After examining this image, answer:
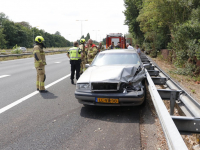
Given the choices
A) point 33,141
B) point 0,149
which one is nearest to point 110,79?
point 33,141

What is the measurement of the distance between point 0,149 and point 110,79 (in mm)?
2602

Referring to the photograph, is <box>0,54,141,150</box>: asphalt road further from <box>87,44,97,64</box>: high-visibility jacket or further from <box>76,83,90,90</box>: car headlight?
<box>87,44,97,64</box>: high-visibility jacket

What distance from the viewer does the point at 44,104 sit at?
5496 millimetres

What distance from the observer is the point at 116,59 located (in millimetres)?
6328

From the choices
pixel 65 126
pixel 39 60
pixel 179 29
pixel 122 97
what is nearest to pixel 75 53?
pixel 39 60

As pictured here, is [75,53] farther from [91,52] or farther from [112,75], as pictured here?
[112,75]

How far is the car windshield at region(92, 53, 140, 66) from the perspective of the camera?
617 cm

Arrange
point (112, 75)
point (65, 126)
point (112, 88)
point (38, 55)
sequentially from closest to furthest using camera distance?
1. point (65, 126)
2. point (112, 88)
3. point (112, 75)
4. point (38, 55)

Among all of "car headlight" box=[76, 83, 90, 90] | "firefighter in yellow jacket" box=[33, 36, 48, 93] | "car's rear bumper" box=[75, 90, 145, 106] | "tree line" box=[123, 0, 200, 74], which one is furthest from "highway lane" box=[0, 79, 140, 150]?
"tree line" box=[123, 0, 200, 74]

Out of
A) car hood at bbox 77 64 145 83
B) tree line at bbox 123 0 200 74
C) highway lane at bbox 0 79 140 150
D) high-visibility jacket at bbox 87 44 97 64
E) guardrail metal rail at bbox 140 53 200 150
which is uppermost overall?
tree line at bbox 123 0 200 74

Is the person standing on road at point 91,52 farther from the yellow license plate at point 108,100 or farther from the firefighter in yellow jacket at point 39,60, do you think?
the yellow license plate at point 108,100

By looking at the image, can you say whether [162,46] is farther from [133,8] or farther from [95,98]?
[95,98]

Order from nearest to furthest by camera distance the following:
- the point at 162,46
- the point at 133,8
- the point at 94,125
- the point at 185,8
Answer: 1. the point at 94,125
2. the point at 185,8
3. the point at 162,46
4. the point at 133,8

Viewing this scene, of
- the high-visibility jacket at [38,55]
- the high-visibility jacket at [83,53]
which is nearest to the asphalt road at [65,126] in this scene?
the high-visibility jacket at [38,55]
